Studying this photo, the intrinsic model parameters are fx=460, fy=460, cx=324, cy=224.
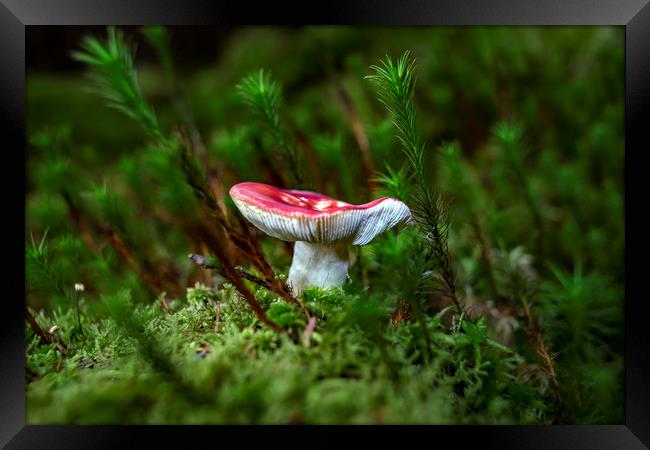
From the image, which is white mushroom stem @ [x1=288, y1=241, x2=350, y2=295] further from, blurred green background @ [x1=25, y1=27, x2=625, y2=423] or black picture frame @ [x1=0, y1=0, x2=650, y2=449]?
black picture frame @ [x1=0, y1=0, x2=650, y2=449]

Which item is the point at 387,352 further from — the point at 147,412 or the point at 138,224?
the point at 138,224

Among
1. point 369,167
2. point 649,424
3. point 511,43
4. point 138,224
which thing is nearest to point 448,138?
point 511,43

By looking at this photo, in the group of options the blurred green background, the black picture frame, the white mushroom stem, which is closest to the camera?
the black picture frame

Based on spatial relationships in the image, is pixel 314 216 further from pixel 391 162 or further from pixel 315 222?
pixel 391 162

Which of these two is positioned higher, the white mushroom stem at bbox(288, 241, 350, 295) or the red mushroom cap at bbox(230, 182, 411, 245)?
the red mushroom cap at bbox(230, 182, 411, 245)

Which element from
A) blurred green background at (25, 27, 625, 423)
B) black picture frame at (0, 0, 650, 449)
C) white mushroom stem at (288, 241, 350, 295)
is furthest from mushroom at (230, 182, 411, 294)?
black picture frame at (0, 0, 650, 449)
